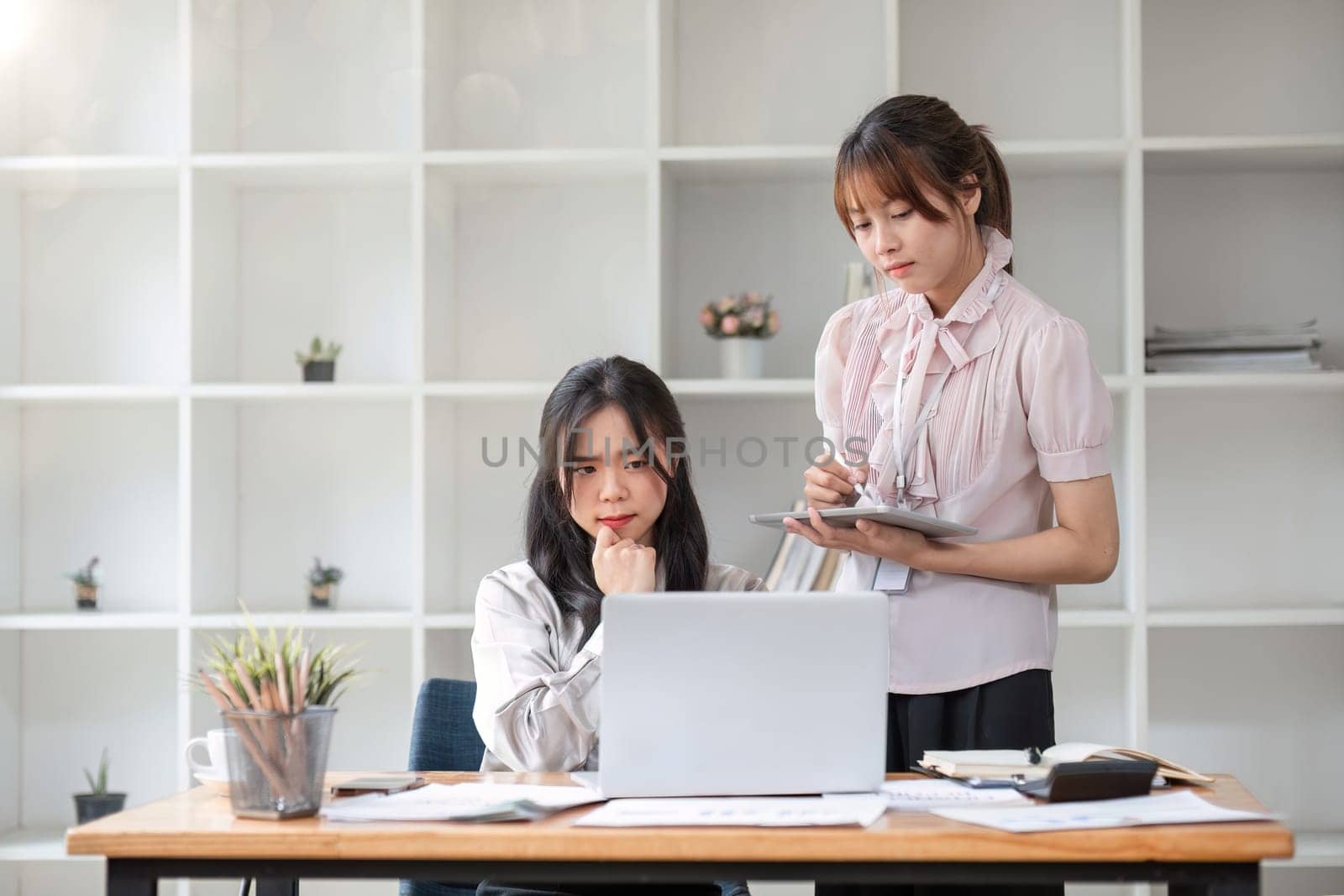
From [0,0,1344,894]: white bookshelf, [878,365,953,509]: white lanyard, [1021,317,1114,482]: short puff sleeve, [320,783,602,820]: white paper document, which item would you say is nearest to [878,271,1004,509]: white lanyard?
[878,365,953,509]: white lanyard

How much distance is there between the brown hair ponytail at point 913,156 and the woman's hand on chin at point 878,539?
41cm

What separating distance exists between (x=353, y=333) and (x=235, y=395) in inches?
15.3

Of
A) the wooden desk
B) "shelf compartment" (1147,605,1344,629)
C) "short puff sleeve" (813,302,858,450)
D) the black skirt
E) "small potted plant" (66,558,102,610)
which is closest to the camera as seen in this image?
the wooden desk

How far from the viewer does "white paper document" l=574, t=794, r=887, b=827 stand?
119 centimetres

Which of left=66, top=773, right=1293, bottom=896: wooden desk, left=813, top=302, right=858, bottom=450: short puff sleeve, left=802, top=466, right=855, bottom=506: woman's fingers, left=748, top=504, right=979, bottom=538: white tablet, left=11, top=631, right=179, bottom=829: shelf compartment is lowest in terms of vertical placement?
left=11, top=631, right=179, bottom=829: shelf compartment

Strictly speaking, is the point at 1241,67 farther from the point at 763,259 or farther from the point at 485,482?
the point at 485,482

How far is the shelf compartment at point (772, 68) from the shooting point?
314 centimetres

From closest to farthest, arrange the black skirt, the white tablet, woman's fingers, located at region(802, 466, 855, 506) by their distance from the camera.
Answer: the white tablet < the black skirt < woman's fingers, located at region(802, 466, 855, 506)

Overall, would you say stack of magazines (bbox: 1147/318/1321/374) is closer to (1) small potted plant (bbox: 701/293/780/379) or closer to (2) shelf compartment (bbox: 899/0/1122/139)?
(2) shelf compartment (bbox: 899/0/1122/139)

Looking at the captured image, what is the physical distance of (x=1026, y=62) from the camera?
3.12m

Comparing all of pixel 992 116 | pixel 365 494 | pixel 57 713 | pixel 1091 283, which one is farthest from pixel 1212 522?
pixel 57 713

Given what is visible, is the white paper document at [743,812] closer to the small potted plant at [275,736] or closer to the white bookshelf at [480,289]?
the small potted plant at [275,736]

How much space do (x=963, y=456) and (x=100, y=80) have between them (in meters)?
2.54

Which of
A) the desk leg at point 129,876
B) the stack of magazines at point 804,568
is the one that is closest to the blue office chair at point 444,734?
the desk leg at point 129,876
